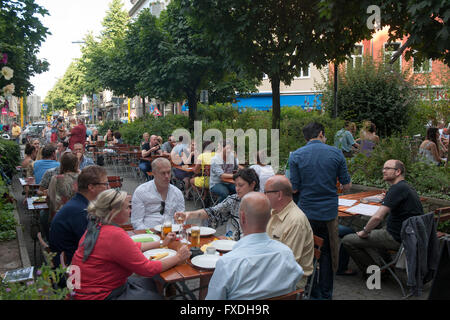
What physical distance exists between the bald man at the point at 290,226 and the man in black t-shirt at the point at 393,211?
152cm

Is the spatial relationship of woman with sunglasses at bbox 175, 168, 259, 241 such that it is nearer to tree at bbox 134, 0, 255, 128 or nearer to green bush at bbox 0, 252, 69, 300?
green bush at bbox 0, 252, 69, 300

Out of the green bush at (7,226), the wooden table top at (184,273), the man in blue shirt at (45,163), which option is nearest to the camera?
the wooden table top at (184,273)

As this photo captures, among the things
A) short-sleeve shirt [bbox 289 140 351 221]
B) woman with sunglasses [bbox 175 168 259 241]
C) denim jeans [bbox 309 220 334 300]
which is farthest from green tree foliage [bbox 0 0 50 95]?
denim jeans [bbox 309 220 334 300]

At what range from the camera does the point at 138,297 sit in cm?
313

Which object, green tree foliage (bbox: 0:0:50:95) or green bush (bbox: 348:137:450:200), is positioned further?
green tree foliage (bbox: 0:0:50:95)

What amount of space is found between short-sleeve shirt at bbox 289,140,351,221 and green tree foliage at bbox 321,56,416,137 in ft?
35.7

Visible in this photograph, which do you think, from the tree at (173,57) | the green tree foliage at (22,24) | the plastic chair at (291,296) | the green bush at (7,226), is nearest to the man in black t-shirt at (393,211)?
the plastic chair at (291,296)

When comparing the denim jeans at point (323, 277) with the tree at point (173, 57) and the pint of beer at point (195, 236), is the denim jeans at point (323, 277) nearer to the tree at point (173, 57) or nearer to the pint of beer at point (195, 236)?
the pint of beer at point (195, 236)

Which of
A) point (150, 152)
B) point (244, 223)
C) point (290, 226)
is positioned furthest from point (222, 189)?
point (244, 223)

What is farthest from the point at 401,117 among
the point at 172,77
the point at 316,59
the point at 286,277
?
the point at 286,277

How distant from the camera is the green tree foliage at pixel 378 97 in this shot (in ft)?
49.3

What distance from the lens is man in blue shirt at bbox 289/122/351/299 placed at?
4.44 m

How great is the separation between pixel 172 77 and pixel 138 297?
15.0 metres
